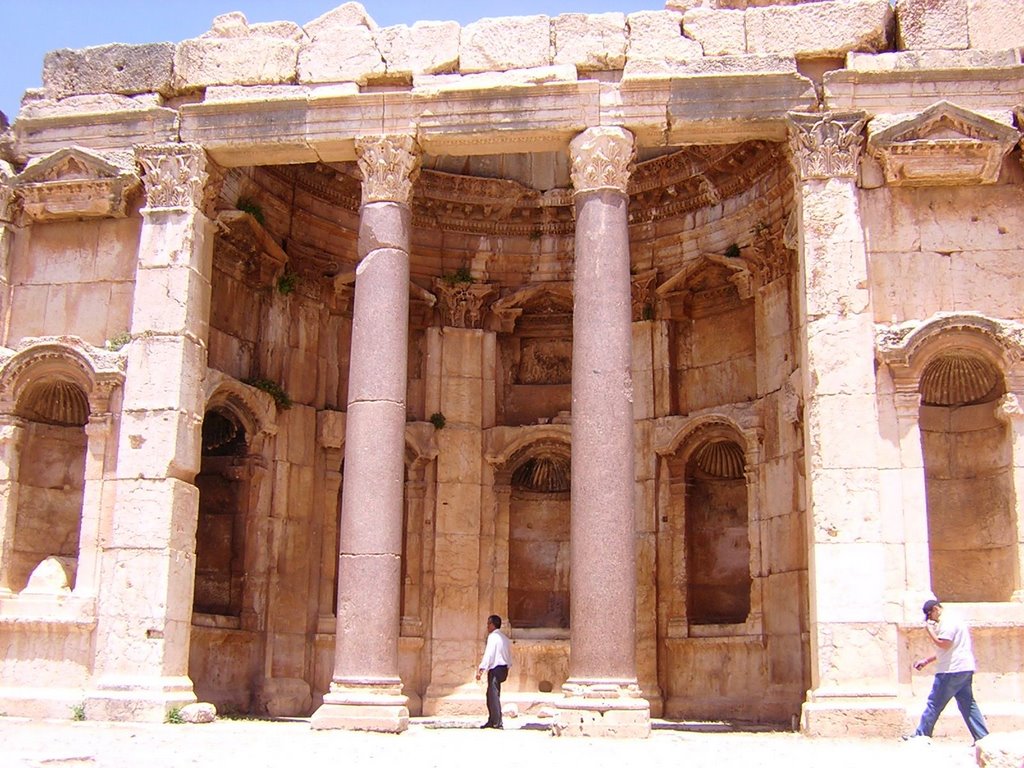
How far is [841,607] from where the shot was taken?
559 inches

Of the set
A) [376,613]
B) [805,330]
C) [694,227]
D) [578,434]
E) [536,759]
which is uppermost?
[694,227]

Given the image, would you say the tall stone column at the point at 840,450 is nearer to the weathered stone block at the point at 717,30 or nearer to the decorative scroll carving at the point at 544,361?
the weathered stone block at the point at 717,30

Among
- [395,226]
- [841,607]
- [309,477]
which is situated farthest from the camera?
[309,477]

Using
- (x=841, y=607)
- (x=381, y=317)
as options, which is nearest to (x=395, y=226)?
(x=381, y=317)

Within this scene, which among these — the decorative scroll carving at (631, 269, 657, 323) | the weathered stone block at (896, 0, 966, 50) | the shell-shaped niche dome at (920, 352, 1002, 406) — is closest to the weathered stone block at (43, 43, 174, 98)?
the decorative scroll carving at (631, 269, 657, 323)

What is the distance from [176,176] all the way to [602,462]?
7.20 m

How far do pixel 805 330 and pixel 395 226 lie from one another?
5527 mm

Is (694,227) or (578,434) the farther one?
(694,227)

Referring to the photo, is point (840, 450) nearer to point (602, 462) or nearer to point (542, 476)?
point (602, 462)

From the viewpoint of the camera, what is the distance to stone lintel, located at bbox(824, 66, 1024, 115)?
51.1 ft

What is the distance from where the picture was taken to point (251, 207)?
1908 cm

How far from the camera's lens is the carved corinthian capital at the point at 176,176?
16875 millimetres

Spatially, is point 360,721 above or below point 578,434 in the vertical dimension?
below

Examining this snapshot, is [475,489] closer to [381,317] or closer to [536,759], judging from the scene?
[381,317]
